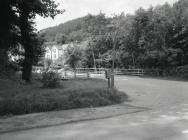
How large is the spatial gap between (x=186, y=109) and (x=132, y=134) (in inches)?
214

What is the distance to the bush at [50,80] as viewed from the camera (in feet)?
64.1

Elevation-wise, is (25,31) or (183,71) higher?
(25,31)

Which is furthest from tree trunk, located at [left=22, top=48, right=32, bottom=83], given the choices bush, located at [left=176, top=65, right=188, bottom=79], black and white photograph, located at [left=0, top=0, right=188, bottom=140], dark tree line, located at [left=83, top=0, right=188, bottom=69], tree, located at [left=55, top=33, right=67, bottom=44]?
tree, located at [left=55, top=33, right=67, bottom=44]

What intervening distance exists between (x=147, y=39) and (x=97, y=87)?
28.0 metres

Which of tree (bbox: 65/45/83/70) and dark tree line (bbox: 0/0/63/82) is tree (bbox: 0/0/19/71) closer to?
dark tree line (bbox: 0/0/63/82)

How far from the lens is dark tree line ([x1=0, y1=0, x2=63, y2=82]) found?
19.5m

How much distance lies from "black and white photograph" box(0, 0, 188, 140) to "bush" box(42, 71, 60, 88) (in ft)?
0.13

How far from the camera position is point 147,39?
142 feet

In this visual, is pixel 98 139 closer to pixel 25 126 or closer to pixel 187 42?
pixel 25 126

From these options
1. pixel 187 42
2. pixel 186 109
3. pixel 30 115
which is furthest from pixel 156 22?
pixel 30 115

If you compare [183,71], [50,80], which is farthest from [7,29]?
[183,71]

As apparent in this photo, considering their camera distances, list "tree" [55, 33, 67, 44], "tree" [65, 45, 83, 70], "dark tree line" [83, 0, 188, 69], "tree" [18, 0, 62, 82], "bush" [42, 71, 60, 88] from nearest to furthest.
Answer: "bush" [42, 71, 60, 88]
"tree" [18, 0, 62, 82]
"tree" [65, 45, 83, 70]
"dark tree line" [83, 0, 188, 69]
"tree" [55, 33, 67, 44]

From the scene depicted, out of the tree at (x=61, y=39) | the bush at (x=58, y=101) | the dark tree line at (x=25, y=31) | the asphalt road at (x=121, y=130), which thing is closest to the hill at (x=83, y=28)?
the tree at (x=61, y=39)

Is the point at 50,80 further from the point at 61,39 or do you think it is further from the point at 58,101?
the point at 61,39
